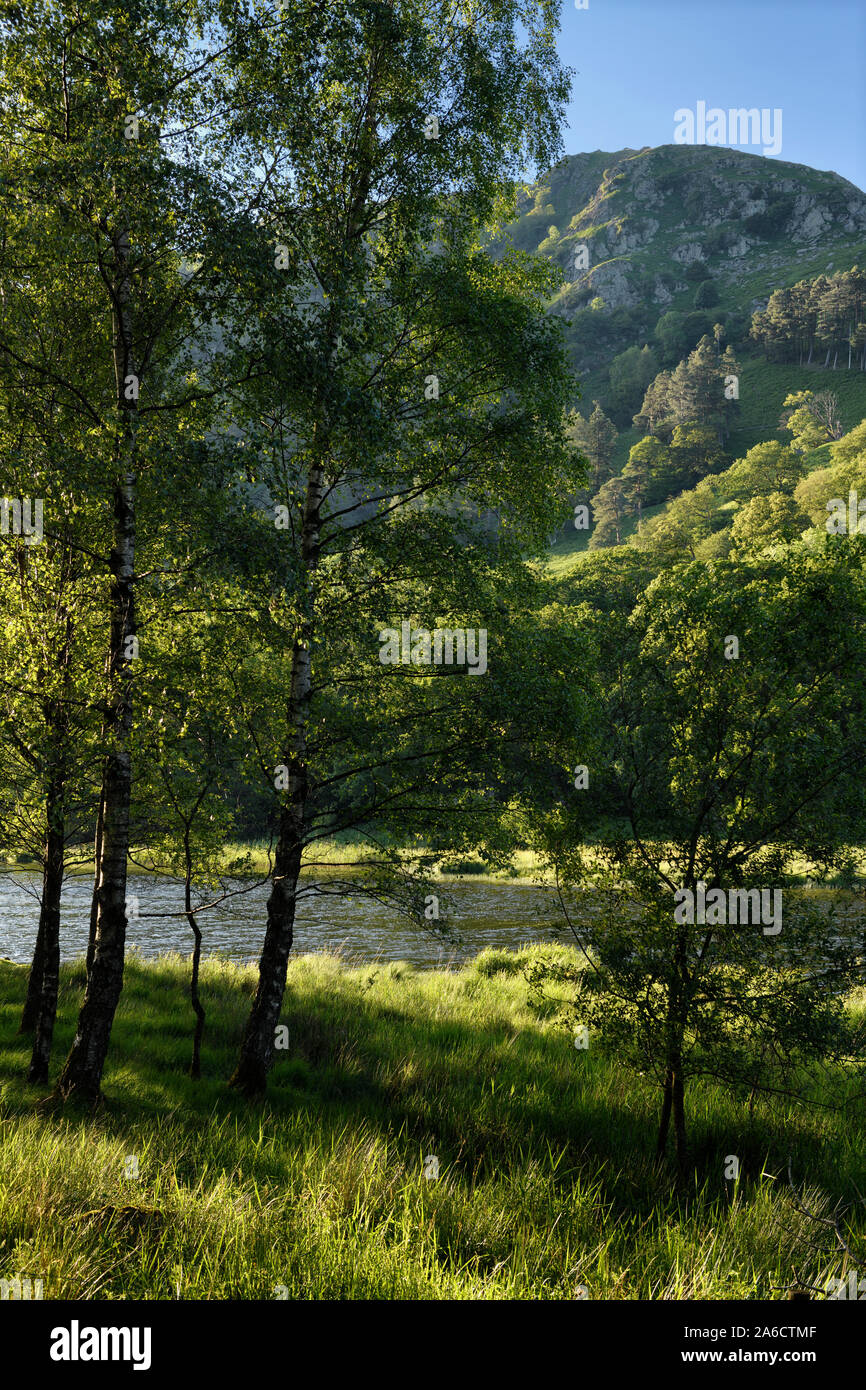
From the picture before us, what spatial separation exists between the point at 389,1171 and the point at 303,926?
59.6 ft

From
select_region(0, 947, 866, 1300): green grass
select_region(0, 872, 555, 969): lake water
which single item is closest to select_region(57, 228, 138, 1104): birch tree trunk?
select_region(0, 947, 866, 1300): green grass

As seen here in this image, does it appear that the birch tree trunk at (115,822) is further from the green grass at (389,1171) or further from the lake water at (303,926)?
the lake water at (303,926)

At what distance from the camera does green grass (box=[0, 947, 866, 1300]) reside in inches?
153

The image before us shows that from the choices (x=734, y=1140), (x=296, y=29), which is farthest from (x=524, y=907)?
(x=296, y=29)

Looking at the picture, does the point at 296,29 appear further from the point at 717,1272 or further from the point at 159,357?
the point at 717,1272

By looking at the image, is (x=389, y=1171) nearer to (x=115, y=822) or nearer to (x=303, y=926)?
(x=115, y=822)

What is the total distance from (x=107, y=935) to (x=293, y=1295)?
455cm

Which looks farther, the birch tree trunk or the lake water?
the lake water

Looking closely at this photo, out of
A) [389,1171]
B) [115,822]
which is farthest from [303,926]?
[389,1171]

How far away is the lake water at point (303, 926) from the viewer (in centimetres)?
1883

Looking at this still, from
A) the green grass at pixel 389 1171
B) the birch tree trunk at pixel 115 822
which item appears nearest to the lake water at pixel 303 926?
the green grass at pixel 389 1171

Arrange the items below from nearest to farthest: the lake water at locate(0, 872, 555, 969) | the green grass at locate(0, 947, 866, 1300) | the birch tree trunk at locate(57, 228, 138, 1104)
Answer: the green grass at locate(0, 947, 866, 1300) < the birch tree trunk at locate(57, 228, 138, 1104) < the lake water at locate(0, 872, 555, 969)

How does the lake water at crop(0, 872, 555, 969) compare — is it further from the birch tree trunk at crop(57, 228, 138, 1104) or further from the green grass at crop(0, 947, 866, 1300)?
the birch tree trunk at crop(57, 228, 138, 1104)

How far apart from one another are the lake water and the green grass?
20.8ft
